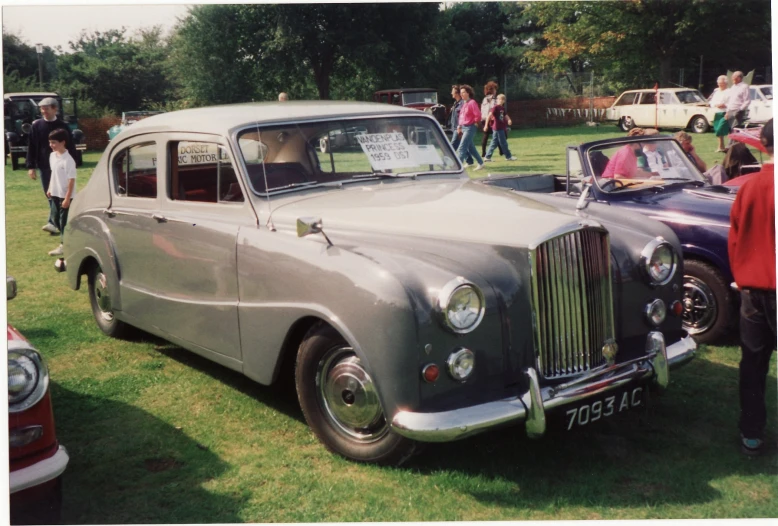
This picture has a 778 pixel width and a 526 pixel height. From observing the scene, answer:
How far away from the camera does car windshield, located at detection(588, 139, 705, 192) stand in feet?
21.3

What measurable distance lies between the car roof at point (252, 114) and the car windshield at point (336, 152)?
2.8 inches

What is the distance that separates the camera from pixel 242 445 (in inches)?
168

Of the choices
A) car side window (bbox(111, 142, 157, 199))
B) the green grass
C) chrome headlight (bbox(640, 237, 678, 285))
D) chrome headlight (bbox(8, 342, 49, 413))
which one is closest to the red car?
chrome headlight (bbox(8, 342, 49, 413))

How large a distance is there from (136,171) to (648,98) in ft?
86.5

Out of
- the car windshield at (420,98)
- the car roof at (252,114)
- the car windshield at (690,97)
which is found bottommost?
the car roof at (252,114)

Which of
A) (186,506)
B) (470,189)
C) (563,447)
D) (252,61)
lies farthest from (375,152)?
(252,61)

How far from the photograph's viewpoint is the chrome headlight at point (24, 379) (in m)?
3.11

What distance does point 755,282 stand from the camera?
12.6 feet

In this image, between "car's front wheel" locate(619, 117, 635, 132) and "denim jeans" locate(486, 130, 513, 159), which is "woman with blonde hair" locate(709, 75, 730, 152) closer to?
"denim jeans" locate(486, 130, 513, 159)

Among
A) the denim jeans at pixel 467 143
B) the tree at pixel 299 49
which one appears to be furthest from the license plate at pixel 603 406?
the tree at pixel 299 49

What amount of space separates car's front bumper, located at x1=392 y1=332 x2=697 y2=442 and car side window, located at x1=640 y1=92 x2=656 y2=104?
26899 mm

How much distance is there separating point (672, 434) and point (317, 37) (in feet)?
76.3

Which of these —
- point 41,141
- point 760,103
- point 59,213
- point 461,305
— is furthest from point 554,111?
point 461,305

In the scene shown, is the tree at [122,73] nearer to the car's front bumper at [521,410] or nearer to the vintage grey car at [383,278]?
the vintage grey car at [383,278]
